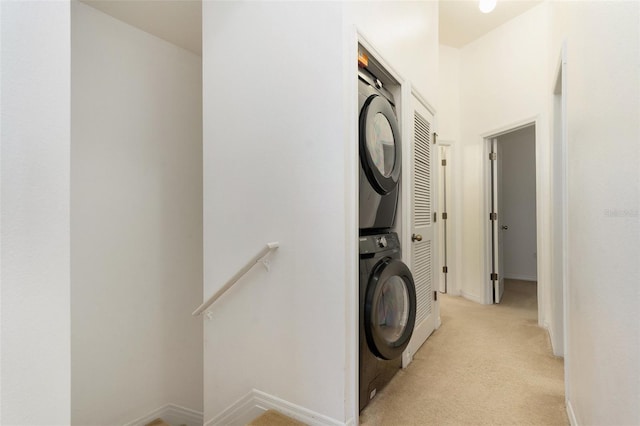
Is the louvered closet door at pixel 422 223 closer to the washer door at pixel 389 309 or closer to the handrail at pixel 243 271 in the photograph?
the washer door at pixel 389 309

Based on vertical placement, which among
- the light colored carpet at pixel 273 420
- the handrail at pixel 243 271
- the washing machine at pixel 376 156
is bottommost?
the light colored carpet at pixel 273 420

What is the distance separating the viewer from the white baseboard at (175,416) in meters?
2.59

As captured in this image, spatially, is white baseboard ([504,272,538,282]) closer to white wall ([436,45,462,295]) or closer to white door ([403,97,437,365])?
white wall ([436,45,462,295])

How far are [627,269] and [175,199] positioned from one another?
3.02 meters

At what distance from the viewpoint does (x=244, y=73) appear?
1820mm

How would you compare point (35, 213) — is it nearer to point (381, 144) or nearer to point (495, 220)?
point (381, 144)

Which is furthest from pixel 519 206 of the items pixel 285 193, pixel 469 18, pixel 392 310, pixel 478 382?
pixel 285 193

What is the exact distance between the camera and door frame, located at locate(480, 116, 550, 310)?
2.99 m

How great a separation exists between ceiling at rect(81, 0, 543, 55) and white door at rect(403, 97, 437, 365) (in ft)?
4.86

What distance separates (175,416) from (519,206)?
226 inches

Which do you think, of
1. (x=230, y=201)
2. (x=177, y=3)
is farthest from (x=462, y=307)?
(x=177, y=3)

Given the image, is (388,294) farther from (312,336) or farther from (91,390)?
(91,390)

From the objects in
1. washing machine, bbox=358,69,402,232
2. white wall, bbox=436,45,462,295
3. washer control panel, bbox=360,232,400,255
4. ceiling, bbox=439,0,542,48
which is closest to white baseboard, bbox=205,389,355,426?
washer control panel, bbox=360,232,400,255

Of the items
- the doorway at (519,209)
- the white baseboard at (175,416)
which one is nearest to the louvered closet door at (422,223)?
the white baseboard at (175,416)
